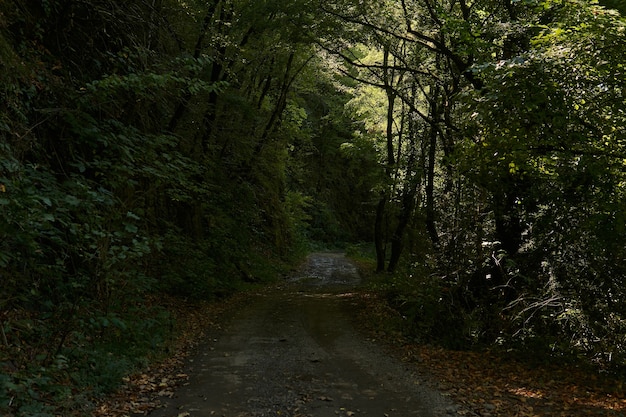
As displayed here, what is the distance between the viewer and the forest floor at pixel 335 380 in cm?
600

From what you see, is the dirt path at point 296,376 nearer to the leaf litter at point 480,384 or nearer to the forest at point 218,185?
the leaf litter at point 480,384

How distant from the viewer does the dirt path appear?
5945 millimetres

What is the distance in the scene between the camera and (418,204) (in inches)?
664

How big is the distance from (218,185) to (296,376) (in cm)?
952

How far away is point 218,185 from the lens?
51.5ft

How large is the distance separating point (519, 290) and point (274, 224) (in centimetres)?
1848

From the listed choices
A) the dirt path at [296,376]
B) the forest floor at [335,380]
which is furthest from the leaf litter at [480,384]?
the dirt path at [296,376]

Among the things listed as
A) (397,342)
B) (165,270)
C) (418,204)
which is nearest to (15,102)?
(165,270)

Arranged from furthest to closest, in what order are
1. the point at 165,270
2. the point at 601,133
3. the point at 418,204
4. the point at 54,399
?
the point at 418,204 → the point at 165,270 → the point at 601,133 → the point at 54,399

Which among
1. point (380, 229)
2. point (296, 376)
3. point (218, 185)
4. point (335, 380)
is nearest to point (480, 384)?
point (335, 380)

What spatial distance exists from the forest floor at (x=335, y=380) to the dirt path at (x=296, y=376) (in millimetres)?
16

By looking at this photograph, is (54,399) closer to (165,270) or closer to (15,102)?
(15,102)

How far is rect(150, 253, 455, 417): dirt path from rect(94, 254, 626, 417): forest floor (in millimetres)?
16

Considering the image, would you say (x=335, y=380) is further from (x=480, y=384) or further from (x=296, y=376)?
(x=480, y=384)
